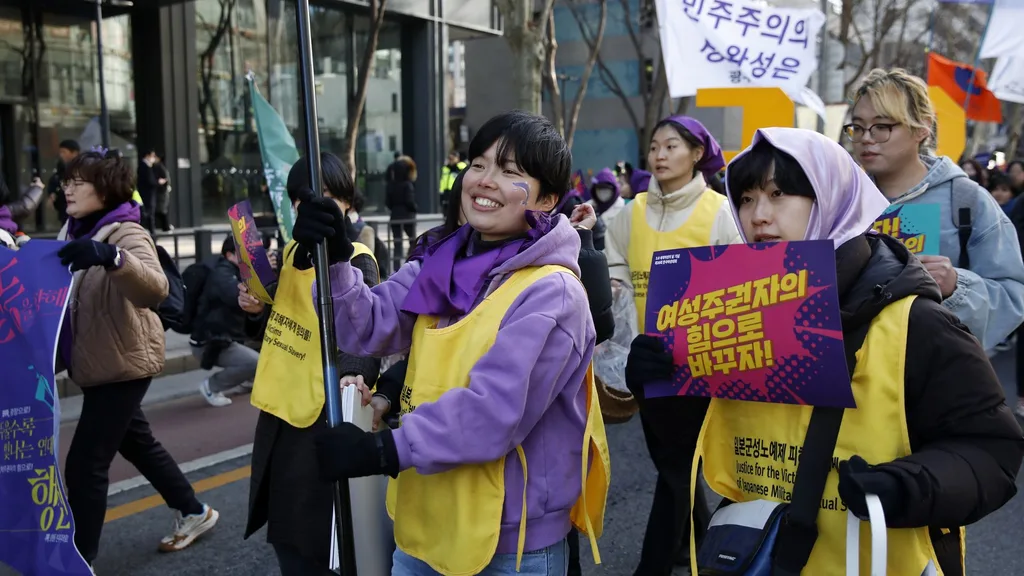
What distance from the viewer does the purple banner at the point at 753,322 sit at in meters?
1.63

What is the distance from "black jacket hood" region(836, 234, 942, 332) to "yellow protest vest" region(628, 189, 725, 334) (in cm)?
220

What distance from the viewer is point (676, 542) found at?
10.9 ft

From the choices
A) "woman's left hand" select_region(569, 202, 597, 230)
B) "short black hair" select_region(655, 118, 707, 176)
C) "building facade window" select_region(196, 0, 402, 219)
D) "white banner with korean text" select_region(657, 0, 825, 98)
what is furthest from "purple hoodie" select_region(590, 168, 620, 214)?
"building facade window" select_region(196, 0, 402, 219)

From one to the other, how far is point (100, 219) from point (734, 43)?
13.6 ft

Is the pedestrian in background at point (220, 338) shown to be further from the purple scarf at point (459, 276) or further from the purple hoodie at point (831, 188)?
the purple hoodie at point (831, 188)

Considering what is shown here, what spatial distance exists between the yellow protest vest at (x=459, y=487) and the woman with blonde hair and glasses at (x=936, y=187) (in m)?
1.56

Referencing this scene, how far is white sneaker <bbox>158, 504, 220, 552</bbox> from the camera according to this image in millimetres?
3893

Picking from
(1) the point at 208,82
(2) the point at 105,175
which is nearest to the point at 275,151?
(2) the point at 105,175

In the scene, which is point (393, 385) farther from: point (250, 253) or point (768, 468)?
point (768, 468)

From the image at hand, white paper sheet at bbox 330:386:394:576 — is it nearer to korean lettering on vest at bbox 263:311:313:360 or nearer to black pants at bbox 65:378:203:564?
korean lettering on vest at bbox 263:311:313:360

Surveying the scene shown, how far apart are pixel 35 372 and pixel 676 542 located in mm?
2304

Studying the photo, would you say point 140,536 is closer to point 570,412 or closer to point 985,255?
point 570,412

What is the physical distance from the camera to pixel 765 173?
179cm

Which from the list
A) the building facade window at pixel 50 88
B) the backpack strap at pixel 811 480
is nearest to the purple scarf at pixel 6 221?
the backpack strap at pixel 811 480
